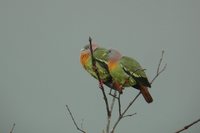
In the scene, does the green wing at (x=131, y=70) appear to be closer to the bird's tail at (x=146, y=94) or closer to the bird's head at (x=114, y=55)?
the bird's tail at (x=146, y=94)

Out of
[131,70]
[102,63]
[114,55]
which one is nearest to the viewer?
[114,55]

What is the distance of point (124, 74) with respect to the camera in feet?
15.6

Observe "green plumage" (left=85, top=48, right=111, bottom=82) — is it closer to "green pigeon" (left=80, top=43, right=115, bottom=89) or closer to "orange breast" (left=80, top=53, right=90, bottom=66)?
"green pigeon" (left=80, top=43, right=115, bottom=89)

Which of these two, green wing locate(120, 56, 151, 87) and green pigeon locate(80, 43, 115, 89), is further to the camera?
green wing locate(120, 56, 151, 87)

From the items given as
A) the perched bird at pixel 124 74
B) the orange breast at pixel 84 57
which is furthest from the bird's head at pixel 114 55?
the orange breast at pixel 84 57

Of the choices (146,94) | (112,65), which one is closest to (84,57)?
(112,65)

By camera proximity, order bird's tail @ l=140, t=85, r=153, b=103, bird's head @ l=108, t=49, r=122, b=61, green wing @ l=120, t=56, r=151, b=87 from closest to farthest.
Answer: bird's head @ l=108, t=49, r=122, b=61
bird's tail @ l=140, t=85, r=153, b=103
green wing @ l=120, t=56, r=151, b=87

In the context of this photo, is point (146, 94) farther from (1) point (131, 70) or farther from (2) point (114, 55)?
(2) point (114, 55)

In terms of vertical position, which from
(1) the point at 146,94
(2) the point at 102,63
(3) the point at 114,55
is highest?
(3) the point at 114,55

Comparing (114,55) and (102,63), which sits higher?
(114,55)

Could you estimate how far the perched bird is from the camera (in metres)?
4.57

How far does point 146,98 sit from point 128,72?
333 mm

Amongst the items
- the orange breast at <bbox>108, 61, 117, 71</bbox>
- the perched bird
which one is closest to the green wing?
the perched bird

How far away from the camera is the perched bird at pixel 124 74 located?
4574 millimetres
